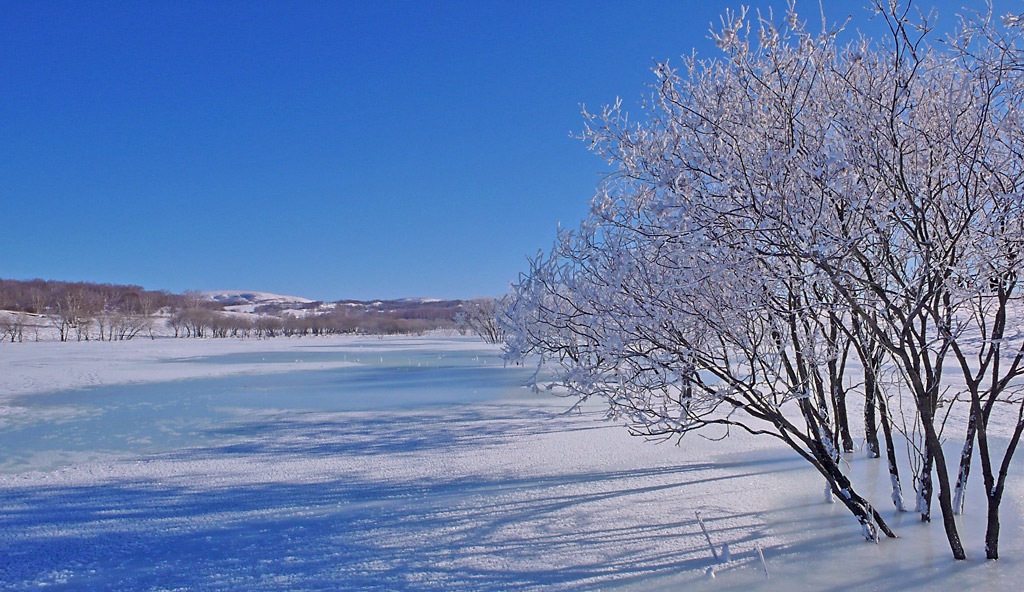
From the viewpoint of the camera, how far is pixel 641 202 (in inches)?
227

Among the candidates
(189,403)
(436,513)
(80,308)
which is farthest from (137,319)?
(436,513)

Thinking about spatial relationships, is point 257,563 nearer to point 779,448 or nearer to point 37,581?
point 37,581

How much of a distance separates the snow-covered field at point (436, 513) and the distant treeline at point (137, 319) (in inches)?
2049

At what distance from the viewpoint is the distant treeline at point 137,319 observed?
7644 centimetres

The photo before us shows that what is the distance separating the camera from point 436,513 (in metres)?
7.04

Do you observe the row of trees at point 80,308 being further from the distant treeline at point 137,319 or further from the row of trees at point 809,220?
the row of trees at point 809,220

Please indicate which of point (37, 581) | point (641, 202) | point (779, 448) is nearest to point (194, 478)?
point (37, 581)

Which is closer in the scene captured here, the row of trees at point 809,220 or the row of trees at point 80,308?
the row of trees at point 809,220

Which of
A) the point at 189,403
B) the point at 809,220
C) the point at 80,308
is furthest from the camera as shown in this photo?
the point at 80,308

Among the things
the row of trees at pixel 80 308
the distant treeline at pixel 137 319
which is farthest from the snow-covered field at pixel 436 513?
the row of trees at pixel 80 308

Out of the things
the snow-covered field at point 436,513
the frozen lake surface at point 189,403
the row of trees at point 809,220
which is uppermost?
the row of trees at point 809,220

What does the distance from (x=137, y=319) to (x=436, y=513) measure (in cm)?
9361

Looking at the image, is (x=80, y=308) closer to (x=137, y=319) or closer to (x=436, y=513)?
(x=137, y=319)

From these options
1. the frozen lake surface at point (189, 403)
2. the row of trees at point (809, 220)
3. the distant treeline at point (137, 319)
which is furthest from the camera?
the distant treeline at point (137, 319)
